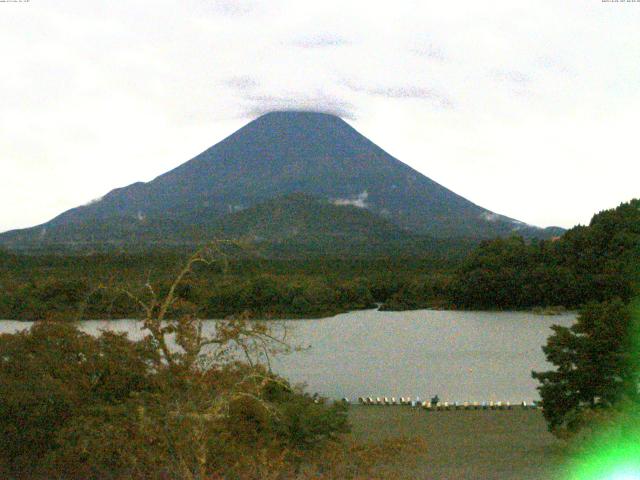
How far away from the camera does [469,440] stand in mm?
9578

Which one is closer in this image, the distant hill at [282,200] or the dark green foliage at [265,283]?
the dark green foliage at [265,283]

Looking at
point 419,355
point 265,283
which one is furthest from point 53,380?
point 265,283

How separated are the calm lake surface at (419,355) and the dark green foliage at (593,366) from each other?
13.3 ft

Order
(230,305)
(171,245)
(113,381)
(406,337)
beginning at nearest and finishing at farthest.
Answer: (113,381), (406,337), (230,305), (171,245)

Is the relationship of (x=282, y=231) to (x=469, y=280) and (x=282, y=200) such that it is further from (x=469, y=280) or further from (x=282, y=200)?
(x=469, y=280)

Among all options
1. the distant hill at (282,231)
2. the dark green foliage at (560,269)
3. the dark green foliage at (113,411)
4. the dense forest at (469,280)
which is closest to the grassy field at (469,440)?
the dark green foliage at (113,411)

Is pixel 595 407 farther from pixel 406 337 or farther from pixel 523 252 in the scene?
pixel 523 252

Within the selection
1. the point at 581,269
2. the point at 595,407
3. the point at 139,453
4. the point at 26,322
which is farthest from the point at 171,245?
the point at 139,453

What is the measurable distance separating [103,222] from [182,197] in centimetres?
1020

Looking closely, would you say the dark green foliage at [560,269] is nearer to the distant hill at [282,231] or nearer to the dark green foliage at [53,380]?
the distant hill at [282,231]

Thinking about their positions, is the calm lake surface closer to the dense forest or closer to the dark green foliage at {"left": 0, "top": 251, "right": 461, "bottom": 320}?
the dark green foliage at {"left": 0, "top": 251, "right": 461, "bottom": 320}

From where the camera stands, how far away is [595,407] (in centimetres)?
845

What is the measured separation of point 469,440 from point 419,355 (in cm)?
912

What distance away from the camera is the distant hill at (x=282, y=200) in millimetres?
54250
